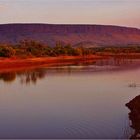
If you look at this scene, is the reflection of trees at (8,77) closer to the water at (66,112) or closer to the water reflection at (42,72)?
the water reflection at (42,72)

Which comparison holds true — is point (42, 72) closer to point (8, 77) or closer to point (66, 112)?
point (8, 77)

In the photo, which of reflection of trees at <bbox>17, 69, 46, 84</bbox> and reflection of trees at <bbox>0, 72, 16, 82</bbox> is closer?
reflection of trees at <bbox>17, 69, 46, 84</bbox>

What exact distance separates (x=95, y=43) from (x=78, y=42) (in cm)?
620

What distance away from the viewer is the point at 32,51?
59000 mm

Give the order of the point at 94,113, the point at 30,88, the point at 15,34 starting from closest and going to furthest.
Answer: the point at 94,113 < the point at 30,88 < the point at 15,34

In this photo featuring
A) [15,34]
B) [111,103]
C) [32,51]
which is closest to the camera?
[111,103]

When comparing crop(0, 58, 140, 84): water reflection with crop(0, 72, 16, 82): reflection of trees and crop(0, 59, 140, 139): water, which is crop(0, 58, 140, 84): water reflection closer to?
crop(0, 72, 16, 82): reflection of trees

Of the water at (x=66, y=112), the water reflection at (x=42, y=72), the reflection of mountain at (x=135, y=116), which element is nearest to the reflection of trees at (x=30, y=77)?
the water reflection at (x=42, y=72)

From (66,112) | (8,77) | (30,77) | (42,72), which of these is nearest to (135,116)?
(66,112)

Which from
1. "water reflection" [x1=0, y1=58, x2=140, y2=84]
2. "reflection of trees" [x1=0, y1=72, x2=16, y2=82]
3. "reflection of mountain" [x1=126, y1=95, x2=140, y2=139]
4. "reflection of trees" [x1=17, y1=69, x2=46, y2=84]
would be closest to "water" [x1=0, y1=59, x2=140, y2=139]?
"reflection of mountain" [x1=126, y1=95, x2=140, y2=139]

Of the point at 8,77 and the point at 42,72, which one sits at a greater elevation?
the point at 8,77

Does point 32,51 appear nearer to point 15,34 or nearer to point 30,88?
point 30,88

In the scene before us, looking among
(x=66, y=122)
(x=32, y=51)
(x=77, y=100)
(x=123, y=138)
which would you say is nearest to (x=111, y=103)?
(x=77, y=100)

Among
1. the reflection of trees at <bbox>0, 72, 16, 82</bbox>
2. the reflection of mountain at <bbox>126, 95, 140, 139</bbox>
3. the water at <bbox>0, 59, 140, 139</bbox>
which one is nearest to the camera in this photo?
the reflection of mountain at <bbox>126, 95, 140, 139</bbox>
